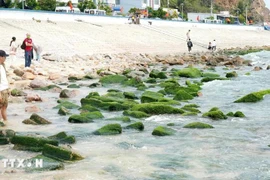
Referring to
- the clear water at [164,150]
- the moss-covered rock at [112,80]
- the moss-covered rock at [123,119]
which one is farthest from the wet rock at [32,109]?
the moss-covered rock at [112,80]

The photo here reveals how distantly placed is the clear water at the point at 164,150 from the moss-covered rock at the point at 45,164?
141 millimetres

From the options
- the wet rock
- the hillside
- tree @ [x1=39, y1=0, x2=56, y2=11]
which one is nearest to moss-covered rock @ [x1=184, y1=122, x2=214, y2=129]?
the wet rock

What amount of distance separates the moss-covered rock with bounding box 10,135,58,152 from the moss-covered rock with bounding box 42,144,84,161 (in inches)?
18.8

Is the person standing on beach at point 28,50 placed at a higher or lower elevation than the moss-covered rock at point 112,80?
higher

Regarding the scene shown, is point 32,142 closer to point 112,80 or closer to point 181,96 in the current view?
point 181,96

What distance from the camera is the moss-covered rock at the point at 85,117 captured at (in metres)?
11.8

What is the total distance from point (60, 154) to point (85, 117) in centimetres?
376

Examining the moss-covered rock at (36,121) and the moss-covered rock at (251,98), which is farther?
the moss-covered rock at (251,98)

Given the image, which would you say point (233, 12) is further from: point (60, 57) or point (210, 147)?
point (210, 147)

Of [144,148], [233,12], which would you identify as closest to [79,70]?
[144,148]

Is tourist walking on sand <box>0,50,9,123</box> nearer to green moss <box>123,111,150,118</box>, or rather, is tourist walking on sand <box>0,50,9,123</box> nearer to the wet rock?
the wet rock

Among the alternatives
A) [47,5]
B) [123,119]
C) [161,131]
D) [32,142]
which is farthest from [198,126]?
[47,5]

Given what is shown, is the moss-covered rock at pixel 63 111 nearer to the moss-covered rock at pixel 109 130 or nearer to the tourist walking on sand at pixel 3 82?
the tourist walking on sand at pixel 3 82

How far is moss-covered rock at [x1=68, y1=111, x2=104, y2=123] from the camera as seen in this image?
38.5 feet
